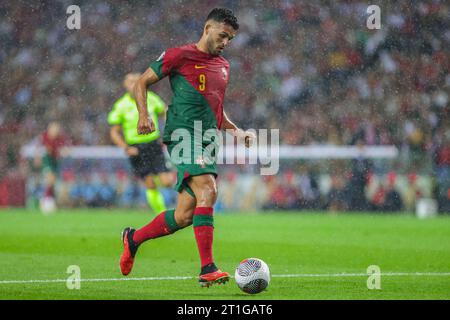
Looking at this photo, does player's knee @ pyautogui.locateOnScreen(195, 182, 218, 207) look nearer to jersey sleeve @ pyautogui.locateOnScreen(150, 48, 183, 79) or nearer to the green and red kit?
the green and red kit

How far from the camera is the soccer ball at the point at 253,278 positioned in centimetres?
630

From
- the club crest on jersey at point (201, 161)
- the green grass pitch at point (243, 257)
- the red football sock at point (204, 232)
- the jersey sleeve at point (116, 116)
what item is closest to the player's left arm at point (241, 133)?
the club crest on jersey at point (201, 161)

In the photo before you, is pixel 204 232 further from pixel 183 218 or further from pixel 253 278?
pixel 253 278

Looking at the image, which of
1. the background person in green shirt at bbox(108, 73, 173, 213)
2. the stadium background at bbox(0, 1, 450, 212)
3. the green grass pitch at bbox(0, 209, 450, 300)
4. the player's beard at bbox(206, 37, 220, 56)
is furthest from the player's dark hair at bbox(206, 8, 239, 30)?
the stadium background at bbox(0, 1, 450, 212)

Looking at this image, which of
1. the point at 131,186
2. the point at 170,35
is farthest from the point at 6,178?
the point at 170,35

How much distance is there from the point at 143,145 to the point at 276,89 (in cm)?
991

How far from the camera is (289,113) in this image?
2228 cm

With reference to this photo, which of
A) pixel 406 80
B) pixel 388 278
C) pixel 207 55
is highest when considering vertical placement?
pixel 406 80

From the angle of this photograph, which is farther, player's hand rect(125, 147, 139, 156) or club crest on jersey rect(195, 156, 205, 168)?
player's hand rect(125, 147, 139, 156)

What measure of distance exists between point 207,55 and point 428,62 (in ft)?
49.1

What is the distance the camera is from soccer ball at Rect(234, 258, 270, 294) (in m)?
6.30

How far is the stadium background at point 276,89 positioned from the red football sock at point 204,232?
43.6 feet

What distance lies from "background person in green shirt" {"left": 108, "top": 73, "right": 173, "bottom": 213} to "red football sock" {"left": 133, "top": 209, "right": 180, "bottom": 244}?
561 cm

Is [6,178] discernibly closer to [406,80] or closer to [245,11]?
[245,11]
